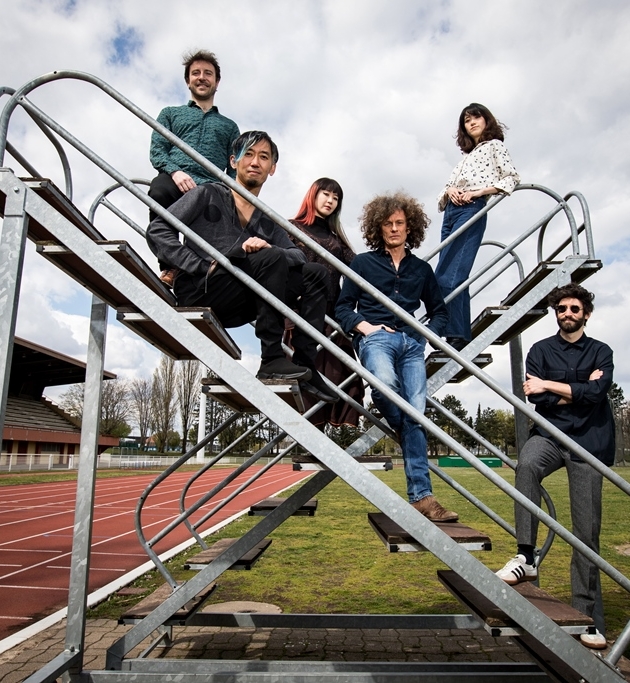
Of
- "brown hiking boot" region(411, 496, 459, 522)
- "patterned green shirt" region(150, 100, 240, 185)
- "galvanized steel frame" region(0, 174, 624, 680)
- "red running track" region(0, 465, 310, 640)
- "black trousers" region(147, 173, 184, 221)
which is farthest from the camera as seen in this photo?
"red running track" region(0, 465, 310, 640)

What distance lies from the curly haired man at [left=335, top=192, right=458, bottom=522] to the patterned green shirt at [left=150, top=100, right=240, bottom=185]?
3.57ft

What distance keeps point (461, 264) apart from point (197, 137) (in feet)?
6.80

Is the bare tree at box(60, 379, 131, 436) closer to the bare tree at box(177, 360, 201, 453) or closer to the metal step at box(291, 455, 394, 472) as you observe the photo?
the bare tree at box(177, 360, 201, 453)

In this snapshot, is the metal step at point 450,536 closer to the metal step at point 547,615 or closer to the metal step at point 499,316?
the metal step at point 547,615

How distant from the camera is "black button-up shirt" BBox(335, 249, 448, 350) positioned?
3.46 metres

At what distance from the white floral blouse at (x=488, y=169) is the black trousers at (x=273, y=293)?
1623 millimetres

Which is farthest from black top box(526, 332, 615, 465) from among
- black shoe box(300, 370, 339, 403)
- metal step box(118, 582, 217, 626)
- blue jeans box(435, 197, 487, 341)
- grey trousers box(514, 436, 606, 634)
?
metal step box(118, 582, 217, 626)

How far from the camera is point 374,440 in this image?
3.71 meters

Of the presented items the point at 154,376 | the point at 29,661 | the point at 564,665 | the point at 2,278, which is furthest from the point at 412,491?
the point at 154,376

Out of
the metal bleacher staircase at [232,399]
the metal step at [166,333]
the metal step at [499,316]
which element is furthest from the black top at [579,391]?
the metal step at [166,333]

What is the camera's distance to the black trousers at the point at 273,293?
3.06 m

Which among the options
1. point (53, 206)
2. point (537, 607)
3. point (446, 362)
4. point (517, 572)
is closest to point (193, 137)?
point (53, 206)

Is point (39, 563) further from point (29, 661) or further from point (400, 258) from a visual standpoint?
point (400, 258)

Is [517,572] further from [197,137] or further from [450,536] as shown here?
[197,137]
